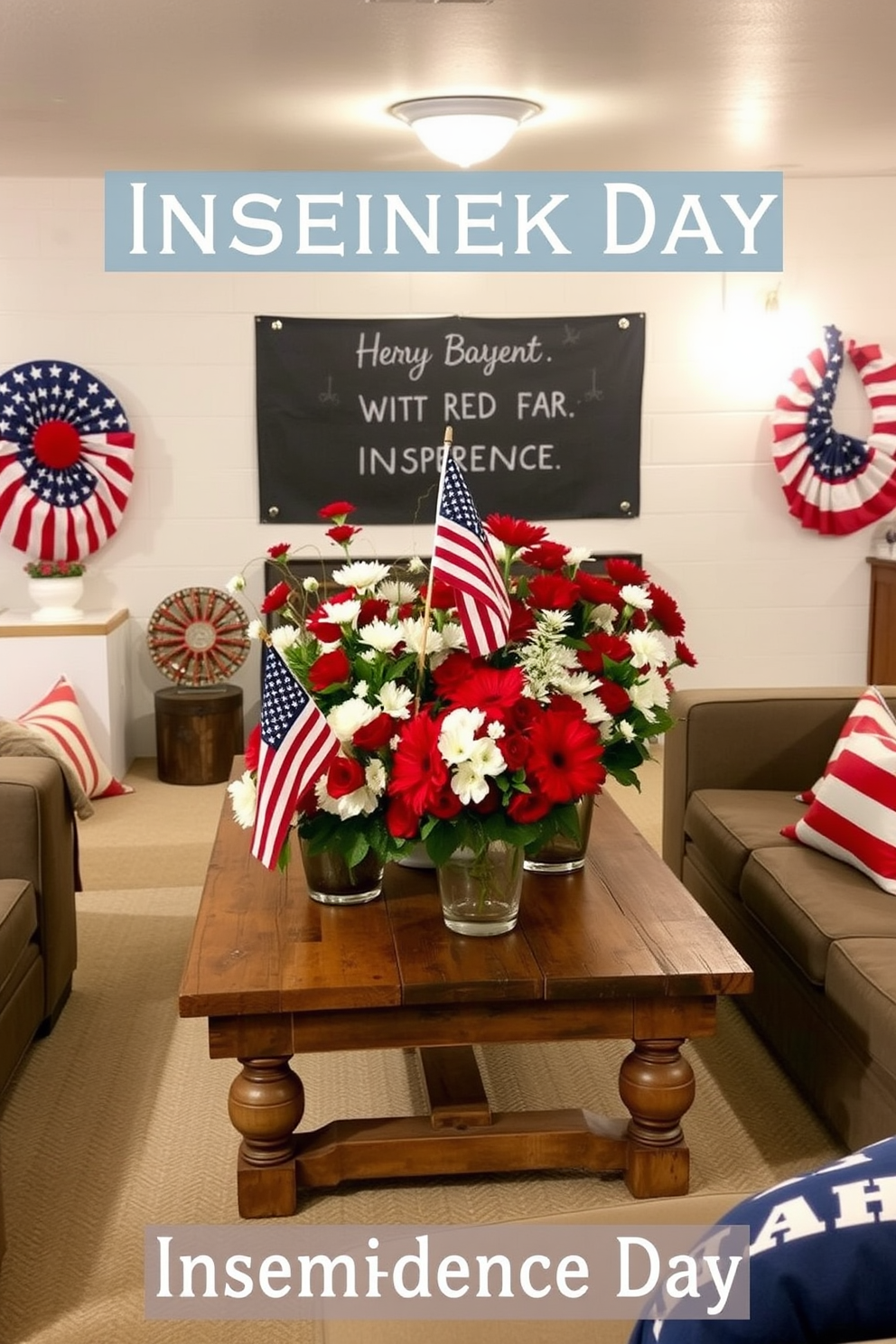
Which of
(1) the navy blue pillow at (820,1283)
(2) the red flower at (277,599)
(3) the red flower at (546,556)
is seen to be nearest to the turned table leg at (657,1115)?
(3) the red flower at (546,556)

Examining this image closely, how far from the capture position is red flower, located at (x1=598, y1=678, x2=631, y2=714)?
2568 mm

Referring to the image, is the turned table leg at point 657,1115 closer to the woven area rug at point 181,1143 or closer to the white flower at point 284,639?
the woven area rug at point 181,1143

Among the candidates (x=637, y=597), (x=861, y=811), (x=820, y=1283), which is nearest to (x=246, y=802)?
(x=637, y=597)

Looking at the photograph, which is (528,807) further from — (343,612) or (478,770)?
(343,612)

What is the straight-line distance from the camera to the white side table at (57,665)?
5480 millimetres

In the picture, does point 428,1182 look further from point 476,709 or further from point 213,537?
point 213,537

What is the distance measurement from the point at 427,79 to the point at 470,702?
8.00 feet

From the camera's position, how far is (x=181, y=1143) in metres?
2.84

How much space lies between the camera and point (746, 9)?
3.41 meters

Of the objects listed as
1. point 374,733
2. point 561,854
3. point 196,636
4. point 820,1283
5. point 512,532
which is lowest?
point 561,854

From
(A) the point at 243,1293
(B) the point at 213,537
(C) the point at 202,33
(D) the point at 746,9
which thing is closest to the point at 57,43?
(C) the point at 202,33

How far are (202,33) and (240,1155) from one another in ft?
8.67

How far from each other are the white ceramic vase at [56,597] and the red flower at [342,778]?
346cm

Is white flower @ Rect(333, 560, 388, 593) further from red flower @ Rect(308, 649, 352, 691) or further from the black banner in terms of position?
the black banner
